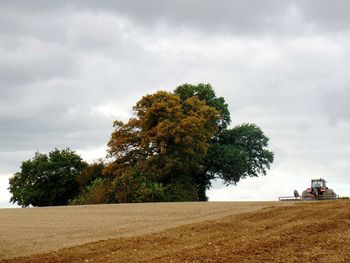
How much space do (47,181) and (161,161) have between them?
21290 millimetres

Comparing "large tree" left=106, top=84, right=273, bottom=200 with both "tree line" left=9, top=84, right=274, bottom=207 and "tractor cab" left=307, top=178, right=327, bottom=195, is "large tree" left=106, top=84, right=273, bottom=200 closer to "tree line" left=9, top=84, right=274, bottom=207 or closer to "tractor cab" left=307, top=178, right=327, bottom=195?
"tree line" left=9, top=84, right=274, bottom=207

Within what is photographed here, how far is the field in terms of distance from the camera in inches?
785

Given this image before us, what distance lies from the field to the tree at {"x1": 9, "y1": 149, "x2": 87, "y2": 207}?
34.4 metres

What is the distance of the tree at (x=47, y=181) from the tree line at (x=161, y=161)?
0.38 feet

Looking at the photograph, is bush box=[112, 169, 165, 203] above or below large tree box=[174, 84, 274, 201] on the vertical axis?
below

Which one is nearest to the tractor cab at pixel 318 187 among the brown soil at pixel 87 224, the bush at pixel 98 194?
the brown soil at pixel 87 224

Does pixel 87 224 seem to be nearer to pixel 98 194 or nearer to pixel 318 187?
pixel 98 194

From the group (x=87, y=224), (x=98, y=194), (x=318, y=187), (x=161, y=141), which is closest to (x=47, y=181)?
(x=98, y=194)

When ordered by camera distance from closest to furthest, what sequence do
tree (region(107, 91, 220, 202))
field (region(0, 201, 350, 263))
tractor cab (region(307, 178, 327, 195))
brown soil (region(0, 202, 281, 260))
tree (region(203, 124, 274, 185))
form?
1. field (region(0, 201, 350, 263))
2. brown soil (region(0, 202, 281, 260))
3. tractor cab (region(307, 178, 327, 195))
4. tree (region(107, 91, 220, 202))
5. tree (region(203, 124, 274, 185))

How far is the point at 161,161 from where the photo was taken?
58844 millimetres

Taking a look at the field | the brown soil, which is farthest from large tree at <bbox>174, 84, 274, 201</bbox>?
the field

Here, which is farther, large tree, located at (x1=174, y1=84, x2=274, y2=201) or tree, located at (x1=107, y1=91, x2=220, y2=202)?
large tree, located at (x1=174, y1=84, x2=274, y2=201)

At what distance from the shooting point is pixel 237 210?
3794cm

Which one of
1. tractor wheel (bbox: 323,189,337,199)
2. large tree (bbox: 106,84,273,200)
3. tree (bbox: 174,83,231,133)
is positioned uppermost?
tree (bbox: 174,83,231,133)
